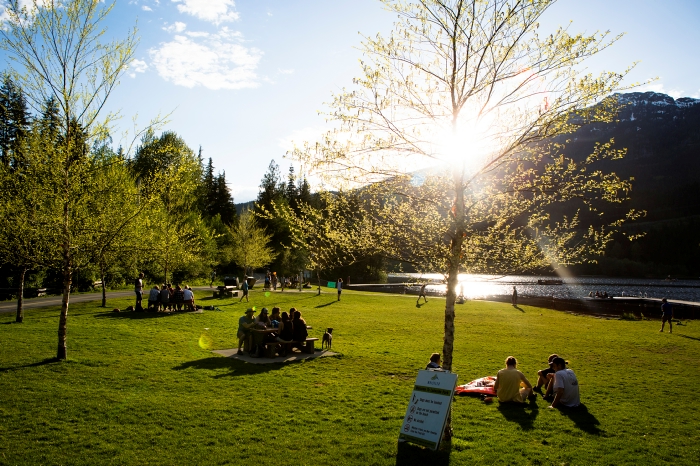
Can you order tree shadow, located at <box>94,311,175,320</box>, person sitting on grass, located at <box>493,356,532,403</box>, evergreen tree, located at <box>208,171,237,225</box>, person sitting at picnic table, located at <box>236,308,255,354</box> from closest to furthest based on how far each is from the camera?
person sitting on grass, located at <box>493,356,532,403</box>
person sitting at picnic table, located at <box>236,308,255,354</box>
tree shadow, located at <box>94,311,175,320</box>
evergreen tree, located at <box>208,171,237,225</box>

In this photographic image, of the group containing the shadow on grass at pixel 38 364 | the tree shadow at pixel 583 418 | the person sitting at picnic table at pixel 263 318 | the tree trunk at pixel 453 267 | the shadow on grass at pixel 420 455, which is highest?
the tree trunk at pixel 453 267

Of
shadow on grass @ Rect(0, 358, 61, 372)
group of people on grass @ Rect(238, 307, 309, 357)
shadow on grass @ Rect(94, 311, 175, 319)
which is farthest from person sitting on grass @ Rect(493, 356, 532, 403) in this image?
shadow on grass @ Rect(94, 311, 175, 319)

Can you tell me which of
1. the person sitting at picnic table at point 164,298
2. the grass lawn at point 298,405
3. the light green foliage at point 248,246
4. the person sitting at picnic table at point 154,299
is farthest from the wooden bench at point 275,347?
the light green foliage at point 248,246

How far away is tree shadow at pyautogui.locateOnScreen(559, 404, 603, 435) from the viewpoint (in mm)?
8852

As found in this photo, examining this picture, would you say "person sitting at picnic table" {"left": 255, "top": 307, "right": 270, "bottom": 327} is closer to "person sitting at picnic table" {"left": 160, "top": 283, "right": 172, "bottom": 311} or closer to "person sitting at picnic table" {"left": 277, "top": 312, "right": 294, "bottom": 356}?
"person sitting at picnic table" {"left": 277, "top": 312, "right": 294, "bottom": 356}

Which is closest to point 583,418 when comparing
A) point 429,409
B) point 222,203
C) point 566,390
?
point 566,390

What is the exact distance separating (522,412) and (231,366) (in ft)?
27.9

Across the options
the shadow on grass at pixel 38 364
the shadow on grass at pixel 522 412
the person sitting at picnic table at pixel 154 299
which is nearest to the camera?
the shadow on grass at pixel 522 412

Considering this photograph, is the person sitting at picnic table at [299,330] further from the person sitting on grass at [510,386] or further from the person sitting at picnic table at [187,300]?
the person sitting at picnic table at [187,300]

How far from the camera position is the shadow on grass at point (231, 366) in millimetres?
12770

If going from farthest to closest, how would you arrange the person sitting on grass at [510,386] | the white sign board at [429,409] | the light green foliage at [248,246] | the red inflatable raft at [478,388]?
the light green foliage at [248,246], the red inflatable raft at [478,388], the person sitting on grass at [510,386], the white sign board at [429,409]

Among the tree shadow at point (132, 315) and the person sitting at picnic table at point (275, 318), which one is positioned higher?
the person sitting at picnic table at point (275, 318)

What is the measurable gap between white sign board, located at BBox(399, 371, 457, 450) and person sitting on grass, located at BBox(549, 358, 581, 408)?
460 centimetres

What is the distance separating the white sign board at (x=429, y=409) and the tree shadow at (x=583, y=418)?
3.69 metres
